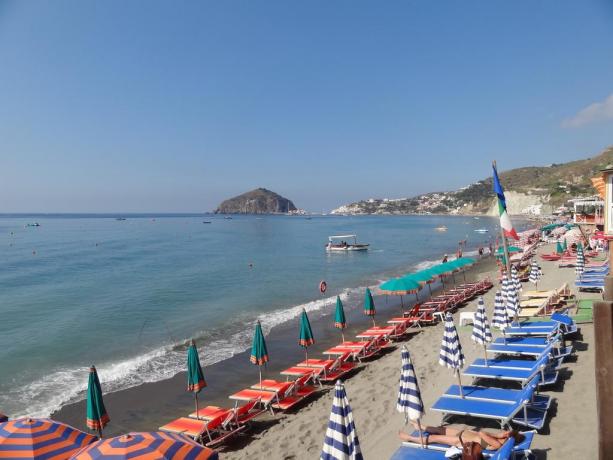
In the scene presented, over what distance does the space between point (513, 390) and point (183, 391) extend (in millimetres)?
9575

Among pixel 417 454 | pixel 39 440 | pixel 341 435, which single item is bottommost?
pixel 417 454

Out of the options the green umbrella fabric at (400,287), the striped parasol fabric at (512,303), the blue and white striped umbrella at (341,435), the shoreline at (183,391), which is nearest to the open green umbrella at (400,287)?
the green umbrella fabric at (400,287)

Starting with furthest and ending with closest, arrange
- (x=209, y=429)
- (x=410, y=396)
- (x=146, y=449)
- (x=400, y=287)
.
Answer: (x=400, y=287) < (x=209, y=429) < (x=410, y=396) < (x=146, y=449)

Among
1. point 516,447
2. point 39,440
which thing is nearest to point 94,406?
point 39,440

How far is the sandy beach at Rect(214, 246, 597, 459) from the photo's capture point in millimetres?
7489

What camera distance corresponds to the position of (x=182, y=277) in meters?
36.9

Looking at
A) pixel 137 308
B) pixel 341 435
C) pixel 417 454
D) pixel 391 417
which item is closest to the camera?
pixel 341 435

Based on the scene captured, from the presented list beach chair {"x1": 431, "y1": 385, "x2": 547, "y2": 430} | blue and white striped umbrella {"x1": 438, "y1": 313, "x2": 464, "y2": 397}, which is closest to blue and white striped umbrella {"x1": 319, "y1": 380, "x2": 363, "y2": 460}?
beach chair {"x1": 431, "y1": 385, "x2": 547, "y2": 430}

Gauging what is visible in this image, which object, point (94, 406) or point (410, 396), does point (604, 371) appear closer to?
point (410, 396)

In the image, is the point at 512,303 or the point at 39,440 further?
the point at 512,303

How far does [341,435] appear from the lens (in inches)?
208

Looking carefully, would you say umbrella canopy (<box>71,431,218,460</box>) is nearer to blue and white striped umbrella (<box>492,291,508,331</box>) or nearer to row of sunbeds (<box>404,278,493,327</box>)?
blue and white striped umbrella (<box>492,291,508,331</box>)

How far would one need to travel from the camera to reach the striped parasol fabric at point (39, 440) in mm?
5965

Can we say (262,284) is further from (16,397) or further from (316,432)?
(316,432)
